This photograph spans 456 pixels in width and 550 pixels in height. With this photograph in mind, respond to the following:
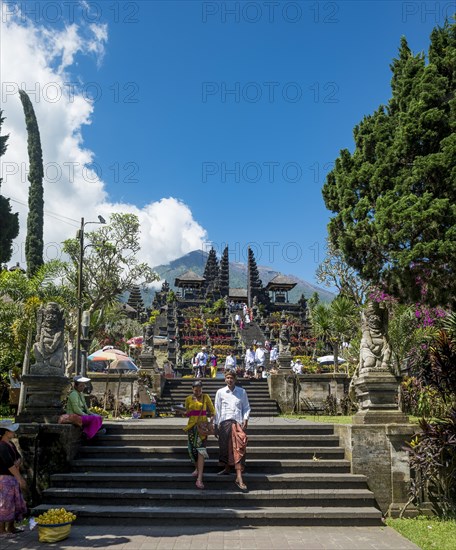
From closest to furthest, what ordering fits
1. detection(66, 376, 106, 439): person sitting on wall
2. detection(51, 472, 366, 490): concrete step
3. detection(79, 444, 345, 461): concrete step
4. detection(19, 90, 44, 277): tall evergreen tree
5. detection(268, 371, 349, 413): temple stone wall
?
detection(51, 472, 366, 490): concrete step → detection(79, 444, 345, 461): concrete step → detection(66, 376, 106, 439): person sitting on wall → detection(268, 371, 349, 413): temple stone wall → detection(19, 90, 44, 277): tall evergreen tree

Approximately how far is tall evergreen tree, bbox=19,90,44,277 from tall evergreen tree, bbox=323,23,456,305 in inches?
937

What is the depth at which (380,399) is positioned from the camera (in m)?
7.70

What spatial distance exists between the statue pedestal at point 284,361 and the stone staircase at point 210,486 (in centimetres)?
848

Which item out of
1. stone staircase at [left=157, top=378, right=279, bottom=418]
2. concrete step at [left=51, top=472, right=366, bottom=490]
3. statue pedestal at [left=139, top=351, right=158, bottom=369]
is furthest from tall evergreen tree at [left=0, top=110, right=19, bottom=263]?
concrete step at [left=51, top=472, right=366, bottom=490]

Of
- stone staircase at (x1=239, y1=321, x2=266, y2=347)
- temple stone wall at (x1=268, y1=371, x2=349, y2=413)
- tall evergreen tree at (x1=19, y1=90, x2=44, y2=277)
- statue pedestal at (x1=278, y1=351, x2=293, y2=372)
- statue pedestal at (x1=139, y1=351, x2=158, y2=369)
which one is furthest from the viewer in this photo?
stone staircase at (x1=239, y1=321, x2=266, y2=347)

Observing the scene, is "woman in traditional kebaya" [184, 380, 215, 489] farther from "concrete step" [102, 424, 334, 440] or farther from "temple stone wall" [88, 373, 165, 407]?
"temple stone wall" [88, 373, 165, 407]

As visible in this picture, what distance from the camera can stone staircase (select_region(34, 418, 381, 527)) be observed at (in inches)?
262

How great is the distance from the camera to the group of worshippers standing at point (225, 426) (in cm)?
723

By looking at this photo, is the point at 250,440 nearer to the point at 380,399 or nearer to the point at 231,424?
the point at 231,424

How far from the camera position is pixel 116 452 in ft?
26.8

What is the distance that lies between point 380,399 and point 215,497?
9.38 ft

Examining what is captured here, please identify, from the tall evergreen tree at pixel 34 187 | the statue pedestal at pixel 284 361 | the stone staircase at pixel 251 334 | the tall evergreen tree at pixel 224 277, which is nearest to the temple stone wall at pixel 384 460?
the statue pedestal at pixel 284 361

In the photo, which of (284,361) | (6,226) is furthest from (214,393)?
(6,226)

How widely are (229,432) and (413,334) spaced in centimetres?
1176
